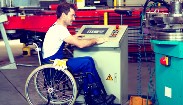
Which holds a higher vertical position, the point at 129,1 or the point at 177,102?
the point at 129,1

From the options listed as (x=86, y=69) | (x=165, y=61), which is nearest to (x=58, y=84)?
(x=86, y=69)

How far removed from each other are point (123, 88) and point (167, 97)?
809mm

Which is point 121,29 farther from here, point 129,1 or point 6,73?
point 129,1

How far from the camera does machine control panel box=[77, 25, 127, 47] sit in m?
4.20

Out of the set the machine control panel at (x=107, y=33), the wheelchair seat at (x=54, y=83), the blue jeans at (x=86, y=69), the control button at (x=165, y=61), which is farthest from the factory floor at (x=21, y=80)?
the control button at (x=165, y=61)

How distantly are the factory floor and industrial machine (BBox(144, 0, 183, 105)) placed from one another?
1.38 meters

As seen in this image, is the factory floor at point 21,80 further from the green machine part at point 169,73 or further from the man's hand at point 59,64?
the green machine part at point 169,73

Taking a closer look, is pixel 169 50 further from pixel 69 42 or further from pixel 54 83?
pixel 54 83

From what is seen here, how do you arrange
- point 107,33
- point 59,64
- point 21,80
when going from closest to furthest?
point 59,64
point 107,33
point 21,80

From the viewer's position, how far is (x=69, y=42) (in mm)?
4172

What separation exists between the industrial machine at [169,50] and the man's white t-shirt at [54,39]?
968 mm

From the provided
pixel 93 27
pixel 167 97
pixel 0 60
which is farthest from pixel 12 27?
pixel 167 97

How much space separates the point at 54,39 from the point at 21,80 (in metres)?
2.22

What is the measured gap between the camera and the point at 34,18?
25.0ft
